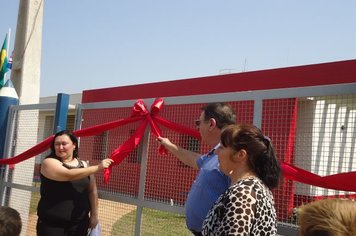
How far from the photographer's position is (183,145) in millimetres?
3963

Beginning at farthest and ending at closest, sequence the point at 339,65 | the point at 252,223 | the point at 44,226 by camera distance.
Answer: the point at 339,65 → the point at 44,226 → the point at 252,223

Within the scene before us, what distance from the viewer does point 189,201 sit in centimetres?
286

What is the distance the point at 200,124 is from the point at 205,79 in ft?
27.7

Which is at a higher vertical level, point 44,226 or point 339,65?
point 339,65

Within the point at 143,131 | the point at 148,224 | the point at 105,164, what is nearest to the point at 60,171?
the point at 105,164

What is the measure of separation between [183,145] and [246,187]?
1.90m

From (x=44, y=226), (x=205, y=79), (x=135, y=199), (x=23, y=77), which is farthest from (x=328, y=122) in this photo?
(x=205, y=79)

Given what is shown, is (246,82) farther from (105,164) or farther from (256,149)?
(256,149)

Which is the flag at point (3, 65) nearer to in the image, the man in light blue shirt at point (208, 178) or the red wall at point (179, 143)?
the red wall at point (179, 143)

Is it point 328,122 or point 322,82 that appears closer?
point 328,122

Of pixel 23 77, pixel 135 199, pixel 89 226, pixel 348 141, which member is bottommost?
pixel 89 226

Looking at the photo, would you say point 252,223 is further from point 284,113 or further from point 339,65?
point 339,65

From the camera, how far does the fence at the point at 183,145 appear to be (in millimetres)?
2920

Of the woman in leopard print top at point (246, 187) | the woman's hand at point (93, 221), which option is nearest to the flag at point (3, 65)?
the woman's hand at point (93, 221)
